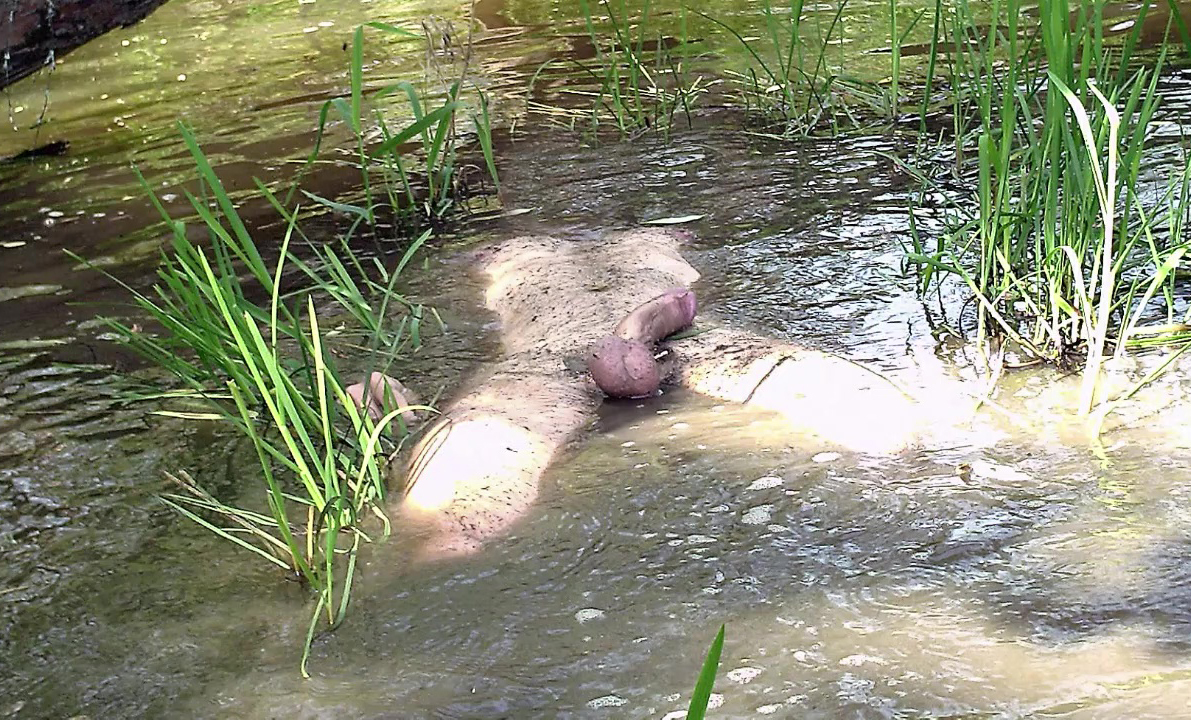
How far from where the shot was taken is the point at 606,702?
232 centimetres

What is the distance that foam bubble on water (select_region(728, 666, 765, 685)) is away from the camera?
91.9 inches

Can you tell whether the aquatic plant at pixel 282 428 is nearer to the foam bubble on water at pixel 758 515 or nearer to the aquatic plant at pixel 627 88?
the foam bubble on water at pixel 758 515

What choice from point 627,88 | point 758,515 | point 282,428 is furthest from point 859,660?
point 627,88

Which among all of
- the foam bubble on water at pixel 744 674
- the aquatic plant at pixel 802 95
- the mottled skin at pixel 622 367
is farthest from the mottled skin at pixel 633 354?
the aquatic plant at pixel 802 95

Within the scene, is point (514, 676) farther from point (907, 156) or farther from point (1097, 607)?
point (907, 156)

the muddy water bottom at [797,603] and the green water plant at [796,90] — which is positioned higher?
the green water plant at [796,90]

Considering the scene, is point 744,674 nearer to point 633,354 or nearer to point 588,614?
point 588,614

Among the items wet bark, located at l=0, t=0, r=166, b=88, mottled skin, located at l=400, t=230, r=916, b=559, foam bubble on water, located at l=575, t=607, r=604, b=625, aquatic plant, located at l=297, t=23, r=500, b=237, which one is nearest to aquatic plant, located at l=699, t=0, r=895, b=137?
aquatic plant, located at l=297, t=23, r=500, b=237

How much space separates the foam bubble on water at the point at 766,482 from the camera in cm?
307

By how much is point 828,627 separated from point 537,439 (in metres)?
1.17

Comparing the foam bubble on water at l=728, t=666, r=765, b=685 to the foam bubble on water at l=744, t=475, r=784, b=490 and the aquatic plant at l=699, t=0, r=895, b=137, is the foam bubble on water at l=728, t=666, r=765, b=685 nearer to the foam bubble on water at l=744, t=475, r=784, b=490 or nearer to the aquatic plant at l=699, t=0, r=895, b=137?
the foam bubble on water at l=744, t=475, r=784, b=490

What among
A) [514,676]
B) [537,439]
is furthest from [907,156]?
[514,676]

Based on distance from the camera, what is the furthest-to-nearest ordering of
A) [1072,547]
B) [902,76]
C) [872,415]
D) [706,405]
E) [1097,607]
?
[902,76]
[706,405]
[872,415]
[1072,547]
[1097,607]

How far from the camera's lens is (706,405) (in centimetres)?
361
